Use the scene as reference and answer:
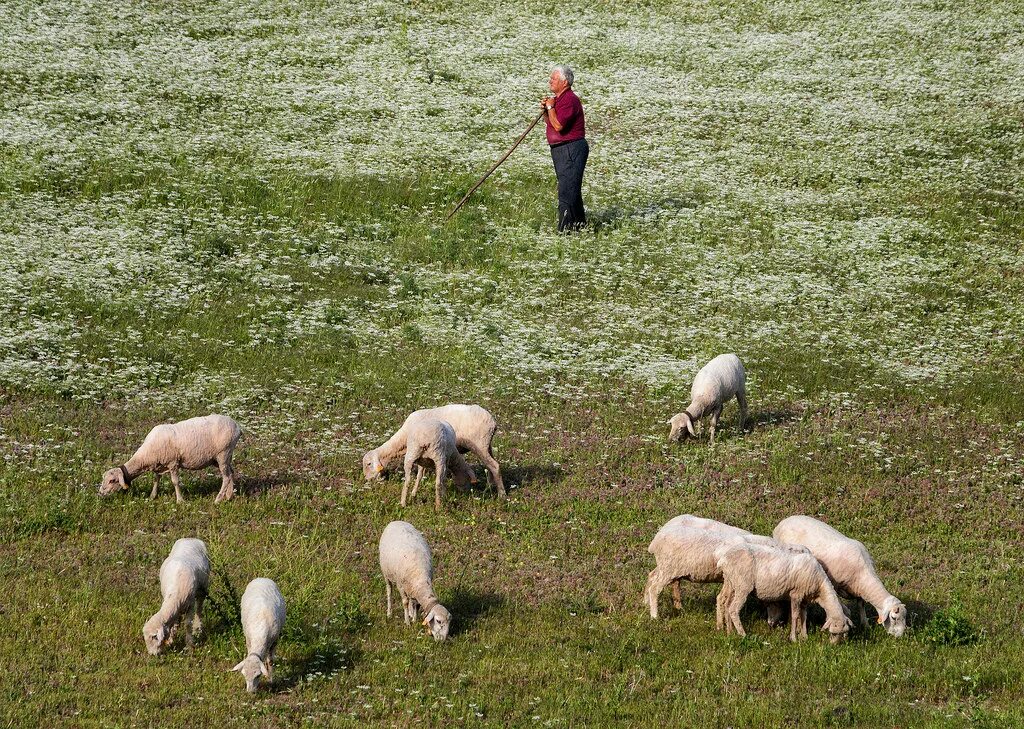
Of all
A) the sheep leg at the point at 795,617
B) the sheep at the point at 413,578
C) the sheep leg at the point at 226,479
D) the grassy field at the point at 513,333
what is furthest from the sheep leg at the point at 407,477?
the sheep leg at the point at 795,617

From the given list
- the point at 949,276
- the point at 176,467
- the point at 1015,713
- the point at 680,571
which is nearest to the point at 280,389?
the point at 176,467

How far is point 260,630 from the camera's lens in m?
12.8

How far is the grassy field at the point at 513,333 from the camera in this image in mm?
13609

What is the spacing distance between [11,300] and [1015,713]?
825 inches

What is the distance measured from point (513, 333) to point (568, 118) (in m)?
7.14

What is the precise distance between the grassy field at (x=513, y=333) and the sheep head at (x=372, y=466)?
227mm

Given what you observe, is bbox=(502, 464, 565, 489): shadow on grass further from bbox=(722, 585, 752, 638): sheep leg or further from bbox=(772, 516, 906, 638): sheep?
bbox=(722, 585, 752, 638): sheep leg

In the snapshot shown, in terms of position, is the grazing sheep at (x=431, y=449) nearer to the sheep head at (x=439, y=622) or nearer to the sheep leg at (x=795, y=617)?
the sheep head at (x=439, y=622)

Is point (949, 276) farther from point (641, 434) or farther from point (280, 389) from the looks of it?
point (280, 389)

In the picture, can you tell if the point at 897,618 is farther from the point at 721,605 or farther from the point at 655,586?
the point at 655,586

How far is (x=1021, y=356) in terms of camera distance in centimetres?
2597

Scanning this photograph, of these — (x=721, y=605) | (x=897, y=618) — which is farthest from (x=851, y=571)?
(x=721, y=605)

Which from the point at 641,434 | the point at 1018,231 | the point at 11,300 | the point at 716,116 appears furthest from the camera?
the point at 716,116

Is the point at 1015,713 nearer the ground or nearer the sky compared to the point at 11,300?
nearer the ground
